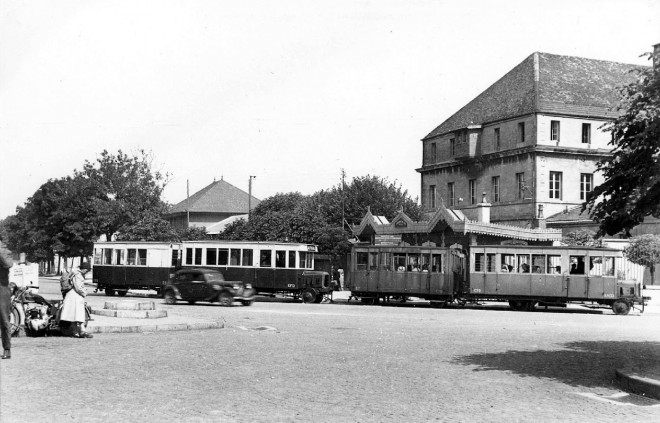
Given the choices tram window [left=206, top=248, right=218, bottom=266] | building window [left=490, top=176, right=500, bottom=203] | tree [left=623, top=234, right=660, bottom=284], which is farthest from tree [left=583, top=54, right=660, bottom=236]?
building window [left=490, top=176, right=500, bottom=203]

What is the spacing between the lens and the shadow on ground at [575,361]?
11.8 meters

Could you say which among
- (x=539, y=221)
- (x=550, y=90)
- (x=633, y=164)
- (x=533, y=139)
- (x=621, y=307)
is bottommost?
(x=621, y=307)

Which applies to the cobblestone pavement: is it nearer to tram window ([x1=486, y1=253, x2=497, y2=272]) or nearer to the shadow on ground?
the shadow on ground

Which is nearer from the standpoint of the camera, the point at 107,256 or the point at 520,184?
the point at 107,256

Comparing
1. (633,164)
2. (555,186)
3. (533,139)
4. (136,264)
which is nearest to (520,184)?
(555,186)

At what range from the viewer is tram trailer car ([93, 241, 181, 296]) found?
39.2 m

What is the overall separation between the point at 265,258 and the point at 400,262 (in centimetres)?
648

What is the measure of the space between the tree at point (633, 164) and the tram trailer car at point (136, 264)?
1157 inches

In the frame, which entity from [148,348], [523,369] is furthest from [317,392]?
[148,348]

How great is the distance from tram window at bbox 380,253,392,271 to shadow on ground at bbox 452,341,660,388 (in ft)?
61.1

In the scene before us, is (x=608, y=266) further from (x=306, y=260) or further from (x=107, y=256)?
(x=107, y=256)

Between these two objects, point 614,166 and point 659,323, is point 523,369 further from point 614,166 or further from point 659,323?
point 659,323

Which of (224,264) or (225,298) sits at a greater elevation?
(224,264)

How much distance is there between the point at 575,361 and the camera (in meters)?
13.9
